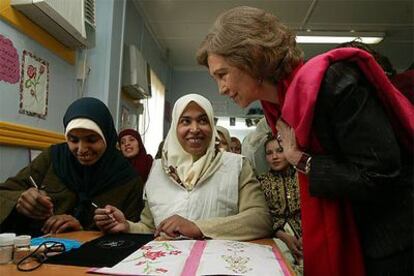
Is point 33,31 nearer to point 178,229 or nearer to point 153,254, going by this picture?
point 178,229

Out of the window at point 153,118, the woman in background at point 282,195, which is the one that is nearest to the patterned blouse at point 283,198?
the woman in background at point 282,195

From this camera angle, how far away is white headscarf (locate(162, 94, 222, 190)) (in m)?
Answer: 1.46

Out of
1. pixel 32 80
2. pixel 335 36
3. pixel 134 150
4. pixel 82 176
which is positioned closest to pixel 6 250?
pixel 82 176

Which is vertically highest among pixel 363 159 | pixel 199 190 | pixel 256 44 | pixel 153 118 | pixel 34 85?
pixel 153 118

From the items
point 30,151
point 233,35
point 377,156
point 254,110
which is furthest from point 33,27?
point 254,110

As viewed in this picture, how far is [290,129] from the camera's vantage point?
93 cm

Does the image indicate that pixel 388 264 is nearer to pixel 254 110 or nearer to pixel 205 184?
pixel 205 184

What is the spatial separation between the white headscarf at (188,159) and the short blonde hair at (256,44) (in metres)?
0.57

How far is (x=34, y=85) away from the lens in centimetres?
204

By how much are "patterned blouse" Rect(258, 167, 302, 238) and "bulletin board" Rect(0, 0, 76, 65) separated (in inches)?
59.3

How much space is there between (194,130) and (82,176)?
553 mm

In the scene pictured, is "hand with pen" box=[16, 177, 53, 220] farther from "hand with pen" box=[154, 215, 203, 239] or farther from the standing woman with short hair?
A: the standing woman with short hair

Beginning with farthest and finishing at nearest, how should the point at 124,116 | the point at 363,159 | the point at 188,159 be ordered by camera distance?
the point at 124,116
the point at 188,159
the point at 363,159

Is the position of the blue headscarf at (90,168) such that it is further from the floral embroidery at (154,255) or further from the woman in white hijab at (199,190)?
the floral embroidery at (154,255)
